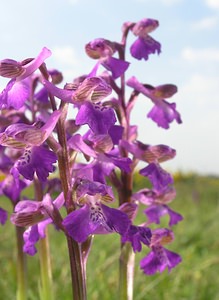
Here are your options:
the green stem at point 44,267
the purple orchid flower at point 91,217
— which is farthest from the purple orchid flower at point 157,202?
the purple orchid flower at point 91,217

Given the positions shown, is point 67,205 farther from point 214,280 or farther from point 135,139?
point 214,280

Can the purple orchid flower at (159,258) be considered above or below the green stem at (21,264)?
above

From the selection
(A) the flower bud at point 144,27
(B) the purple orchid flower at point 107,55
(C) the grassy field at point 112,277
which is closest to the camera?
(B) the purple orchid flower at point 107,55

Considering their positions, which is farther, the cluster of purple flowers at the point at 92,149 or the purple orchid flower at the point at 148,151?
the purple orchid flower at the point at 148,151

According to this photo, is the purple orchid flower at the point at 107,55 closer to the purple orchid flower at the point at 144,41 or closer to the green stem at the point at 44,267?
the purple orchid flower at the point at 144,41

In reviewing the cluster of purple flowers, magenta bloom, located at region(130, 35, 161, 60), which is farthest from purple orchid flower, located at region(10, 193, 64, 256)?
magenta bloom, located at region(130, 35, 161, 60)

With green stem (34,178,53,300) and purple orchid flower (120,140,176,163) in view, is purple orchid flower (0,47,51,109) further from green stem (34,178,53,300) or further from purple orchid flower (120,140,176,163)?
green stem (34,178,53,300)

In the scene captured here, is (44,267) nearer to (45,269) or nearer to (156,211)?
(45,269)

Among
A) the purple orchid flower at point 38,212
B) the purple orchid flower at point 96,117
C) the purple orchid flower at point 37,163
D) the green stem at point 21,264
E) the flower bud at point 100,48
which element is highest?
the flower bud at point 100,48

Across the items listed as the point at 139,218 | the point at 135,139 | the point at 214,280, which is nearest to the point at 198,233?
the point at 139,218
